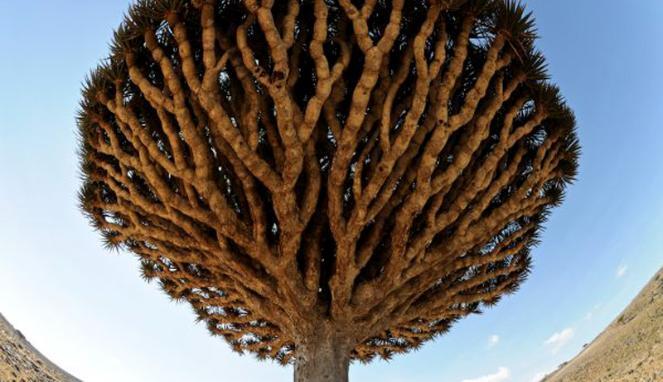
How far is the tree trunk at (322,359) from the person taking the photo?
4.72 metres

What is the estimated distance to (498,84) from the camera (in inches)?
177

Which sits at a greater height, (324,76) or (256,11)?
(256,11)

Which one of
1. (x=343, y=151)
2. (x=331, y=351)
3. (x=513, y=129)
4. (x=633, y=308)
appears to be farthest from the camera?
(x=633, y=308)

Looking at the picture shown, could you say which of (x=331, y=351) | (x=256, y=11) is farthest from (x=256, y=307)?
(x=256, y=11)

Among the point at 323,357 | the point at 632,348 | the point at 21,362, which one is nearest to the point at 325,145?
the point at 323,357

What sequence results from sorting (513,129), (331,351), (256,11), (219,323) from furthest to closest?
(219,323), (513,129), (331,351), (256,11)

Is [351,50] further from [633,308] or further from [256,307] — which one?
[633,308]

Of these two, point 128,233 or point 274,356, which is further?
point 274,356

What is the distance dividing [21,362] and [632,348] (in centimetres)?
1566

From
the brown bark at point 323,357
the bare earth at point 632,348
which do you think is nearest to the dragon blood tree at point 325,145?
the brown bark at point 323,357

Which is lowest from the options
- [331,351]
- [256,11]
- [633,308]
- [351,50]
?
[331,351]

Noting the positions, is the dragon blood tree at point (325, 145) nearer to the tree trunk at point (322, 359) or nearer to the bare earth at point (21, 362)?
the tree trunk at point (322, 359)

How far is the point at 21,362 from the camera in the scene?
11.8 m

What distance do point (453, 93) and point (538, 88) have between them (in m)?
0.84
